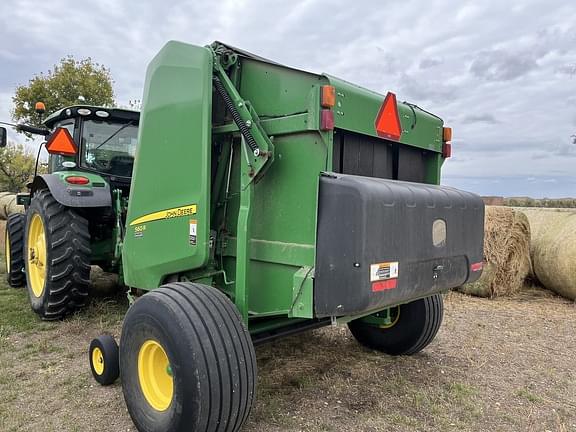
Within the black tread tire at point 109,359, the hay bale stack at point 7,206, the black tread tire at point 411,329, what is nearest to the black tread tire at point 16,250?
the black tread tire at point 109,359

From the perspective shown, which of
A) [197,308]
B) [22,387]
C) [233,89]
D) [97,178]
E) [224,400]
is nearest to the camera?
[224,400]

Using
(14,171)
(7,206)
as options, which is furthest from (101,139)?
(14,171)

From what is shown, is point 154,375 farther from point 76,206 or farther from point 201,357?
point 76,206

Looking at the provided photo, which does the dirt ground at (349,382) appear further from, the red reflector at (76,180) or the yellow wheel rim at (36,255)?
the red reflector at (76,180)

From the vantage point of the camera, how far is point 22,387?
11.1ft

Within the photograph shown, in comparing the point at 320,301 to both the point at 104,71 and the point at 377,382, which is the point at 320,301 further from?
the point at 104,71

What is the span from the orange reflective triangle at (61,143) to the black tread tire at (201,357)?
9.11 ft

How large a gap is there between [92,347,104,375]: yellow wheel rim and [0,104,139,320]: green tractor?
123cm

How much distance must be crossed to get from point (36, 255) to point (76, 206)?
3.58 feet

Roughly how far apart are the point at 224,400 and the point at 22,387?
191cm

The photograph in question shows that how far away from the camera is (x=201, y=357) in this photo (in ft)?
7.71

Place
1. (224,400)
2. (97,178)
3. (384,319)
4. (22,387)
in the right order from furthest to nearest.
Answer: (97,178) → (384,319) → (22,387) → (224,400)

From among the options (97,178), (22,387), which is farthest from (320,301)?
(97,178)

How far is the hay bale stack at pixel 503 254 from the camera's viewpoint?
6863 millimetres
